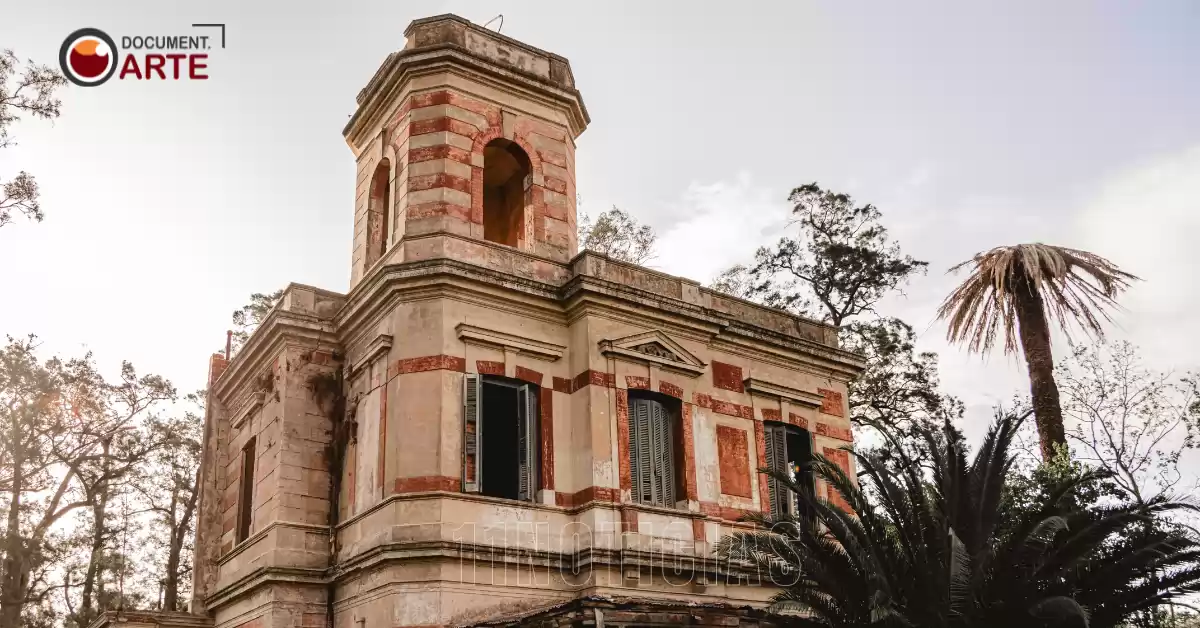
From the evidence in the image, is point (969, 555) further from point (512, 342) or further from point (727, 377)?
point (512, 342)

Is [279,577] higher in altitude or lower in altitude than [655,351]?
lower

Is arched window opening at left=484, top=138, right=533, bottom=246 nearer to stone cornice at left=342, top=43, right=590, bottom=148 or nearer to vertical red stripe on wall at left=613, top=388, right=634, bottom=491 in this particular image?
stone cornice at left=342, top=43, right=590, bottom=148

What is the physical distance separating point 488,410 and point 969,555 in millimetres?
6931

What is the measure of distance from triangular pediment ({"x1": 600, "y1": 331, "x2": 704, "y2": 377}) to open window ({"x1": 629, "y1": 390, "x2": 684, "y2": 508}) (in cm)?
55

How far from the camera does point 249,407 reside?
18.5 meters

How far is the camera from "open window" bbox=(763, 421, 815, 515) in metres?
18.2

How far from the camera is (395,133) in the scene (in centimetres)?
1791

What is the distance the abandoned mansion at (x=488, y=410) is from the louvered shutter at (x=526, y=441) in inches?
1.3

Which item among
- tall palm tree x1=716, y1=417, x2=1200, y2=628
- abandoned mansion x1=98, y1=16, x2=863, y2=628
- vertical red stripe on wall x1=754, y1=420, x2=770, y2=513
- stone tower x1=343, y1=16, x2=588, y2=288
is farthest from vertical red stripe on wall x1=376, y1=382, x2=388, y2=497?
vertical red stripe on wall x1=754, y1=420, x2=770, y2=513

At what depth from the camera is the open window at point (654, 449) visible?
16.1 m

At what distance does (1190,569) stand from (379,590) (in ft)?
34.7

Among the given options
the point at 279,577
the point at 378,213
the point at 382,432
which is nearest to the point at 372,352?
the point at 382,432

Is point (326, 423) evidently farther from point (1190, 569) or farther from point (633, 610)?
point (1190, 569)

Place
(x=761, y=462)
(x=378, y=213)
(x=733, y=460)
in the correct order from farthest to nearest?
(x=378, y=213), (x=761, y=462), (x=733, y=460)
